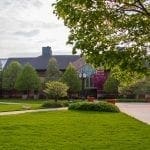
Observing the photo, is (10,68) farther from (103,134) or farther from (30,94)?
(103,134)

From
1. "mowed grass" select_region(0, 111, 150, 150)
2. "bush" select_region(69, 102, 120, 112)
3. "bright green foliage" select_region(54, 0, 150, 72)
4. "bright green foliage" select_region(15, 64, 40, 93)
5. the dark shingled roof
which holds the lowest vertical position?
"mowed grass" select_region(0, 111, 150, 150)

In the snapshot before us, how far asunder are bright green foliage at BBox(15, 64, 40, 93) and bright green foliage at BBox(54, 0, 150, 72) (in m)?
63.5

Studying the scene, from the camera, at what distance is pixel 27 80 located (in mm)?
76062

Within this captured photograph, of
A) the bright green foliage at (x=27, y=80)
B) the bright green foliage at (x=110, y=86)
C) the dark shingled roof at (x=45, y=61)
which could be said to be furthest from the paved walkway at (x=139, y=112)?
the dark shingled roof at (x=45, y=61)

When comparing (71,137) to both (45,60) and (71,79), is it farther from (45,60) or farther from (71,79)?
(45,60)

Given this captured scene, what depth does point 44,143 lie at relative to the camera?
52.6 ft

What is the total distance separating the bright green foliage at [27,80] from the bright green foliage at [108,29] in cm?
6349

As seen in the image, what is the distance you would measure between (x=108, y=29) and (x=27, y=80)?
2523 inches

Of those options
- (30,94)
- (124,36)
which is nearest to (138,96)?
(30,94)

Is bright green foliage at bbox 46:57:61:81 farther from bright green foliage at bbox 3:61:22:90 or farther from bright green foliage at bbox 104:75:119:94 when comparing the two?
bright green foliage at bbox 104:75:119:94

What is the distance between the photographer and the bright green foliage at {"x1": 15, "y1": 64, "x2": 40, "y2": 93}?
7588cm

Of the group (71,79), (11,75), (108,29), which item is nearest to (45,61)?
(11,75)

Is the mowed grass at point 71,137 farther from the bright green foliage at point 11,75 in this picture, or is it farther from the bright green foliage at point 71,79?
the bright green foliage at point 11,75

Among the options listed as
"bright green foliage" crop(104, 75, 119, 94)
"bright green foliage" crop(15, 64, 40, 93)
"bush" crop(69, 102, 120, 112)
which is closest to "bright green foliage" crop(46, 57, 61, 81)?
"bright green foliage" crop(15, 64, 40, 93)
